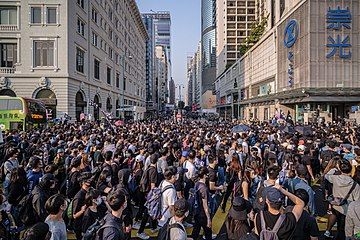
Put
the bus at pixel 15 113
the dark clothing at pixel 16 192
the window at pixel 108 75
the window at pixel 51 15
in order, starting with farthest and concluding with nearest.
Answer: the window at pixel 108 75 → the window at pixel 51 15 → the bus at pixel 15 113 → the dark clothing at pixel 16 192

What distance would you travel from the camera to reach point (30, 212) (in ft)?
18.0

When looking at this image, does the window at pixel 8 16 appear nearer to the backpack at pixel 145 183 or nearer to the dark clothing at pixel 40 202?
the backpack at pixel 145 183

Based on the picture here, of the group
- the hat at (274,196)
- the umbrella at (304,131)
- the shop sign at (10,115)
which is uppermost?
the shop sign at (10,115)

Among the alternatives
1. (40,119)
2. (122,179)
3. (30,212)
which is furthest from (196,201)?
(40,119)

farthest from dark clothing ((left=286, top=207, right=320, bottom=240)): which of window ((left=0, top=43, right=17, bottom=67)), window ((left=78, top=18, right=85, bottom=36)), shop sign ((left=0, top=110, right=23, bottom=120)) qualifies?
window ((left=78, top=18, right=85, bottom=36))

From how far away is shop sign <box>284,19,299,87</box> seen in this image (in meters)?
42.5

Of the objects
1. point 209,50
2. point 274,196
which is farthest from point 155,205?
point 209,50

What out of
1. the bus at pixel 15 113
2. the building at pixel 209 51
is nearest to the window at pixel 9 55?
the bus at pixel 15 113

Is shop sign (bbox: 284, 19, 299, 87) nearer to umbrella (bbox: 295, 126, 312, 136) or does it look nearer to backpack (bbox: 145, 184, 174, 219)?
umbrella (bbox: 295, 126, 312, 136)

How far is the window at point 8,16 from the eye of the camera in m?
35.7

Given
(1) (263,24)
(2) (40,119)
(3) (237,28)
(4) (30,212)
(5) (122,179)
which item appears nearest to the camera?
(4) (30,212)

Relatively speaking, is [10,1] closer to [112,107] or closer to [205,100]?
[112,107]

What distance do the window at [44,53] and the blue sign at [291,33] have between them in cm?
2888

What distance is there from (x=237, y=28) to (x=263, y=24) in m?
40.6
